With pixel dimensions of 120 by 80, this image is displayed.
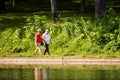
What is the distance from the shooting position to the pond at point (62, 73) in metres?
24.2

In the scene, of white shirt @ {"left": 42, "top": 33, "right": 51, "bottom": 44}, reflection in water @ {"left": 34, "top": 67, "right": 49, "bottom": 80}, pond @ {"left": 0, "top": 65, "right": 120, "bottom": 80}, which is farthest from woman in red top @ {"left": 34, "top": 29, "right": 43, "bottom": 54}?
reflection in water @ {"left": 34, "top": 67, "right": 49, "bottom": 80}

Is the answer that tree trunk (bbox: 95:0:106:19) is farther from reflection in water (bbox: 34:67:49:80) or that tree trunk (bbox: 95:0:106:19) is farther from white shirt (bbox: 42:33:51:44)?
reflection in water (bbox: 34:67:49:80)

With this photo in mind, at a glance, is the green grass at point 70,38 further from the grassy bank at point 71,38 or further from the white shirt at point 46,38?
the white shirt at point 46,38

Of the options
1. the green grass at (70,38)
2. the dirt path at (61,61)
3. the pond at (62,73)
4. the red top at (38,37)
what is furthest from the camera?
the red top at (38,37)

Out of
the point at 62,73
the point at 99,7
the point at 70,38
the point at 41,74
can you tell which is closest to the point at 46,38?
the point at 70,38

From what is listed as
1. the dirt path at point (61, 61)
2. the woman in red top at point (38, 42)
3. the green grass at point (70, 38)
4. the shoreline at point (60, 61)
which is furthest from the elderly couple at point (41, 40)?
the dirt path at point (61, 61)

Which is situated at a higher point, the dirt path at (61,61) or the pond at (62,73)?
the pond at (62,73)

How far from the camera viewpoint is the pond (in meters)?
24.2

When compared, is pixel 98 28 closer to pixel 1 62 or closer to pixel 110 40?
pixel 110 40

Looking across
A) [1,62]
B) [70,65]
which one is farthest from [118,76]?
[1,62]

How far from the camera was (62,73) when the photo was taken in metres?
26.5

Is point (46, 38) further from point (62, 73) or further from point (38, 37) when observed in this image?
point (62, 73)

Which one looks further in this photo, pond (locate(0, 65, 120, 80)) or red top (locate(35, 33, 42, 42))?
red top (locate(35, 33, 42, 42))

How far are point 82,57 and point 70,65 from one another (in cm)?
230
